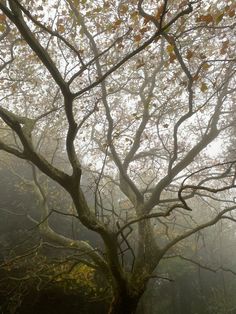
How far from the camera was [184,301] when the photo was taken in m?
18.0

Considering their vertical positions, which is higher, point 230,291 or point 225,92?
point 225,92

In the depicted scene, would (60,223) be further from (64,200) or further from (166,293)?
(166,293)

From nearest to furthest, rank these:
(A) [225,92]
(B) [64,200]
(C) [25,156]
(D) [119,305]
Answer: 1. (C) [25,156]
2. (D) [119,305]
3. (A) [225,92]
4. (B) [64,200]

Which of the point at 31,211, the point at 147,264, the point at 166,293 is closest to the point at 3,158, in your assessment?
the point at 31,211

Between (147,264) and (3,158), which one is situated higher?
(3,158)

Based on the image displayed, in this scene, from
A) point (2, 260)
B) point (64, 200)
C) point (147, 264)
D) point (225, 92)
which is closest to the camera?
point (147, 264)

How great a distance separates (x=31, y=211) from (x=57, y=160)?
3.85 metres

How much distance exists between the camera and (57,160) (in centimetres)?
1630

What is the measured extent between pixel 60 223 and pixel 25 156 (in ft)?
30.0

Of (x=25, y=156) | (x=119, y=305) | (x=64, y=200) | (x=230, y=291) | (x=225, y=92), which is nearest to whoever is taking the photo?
(x=25, y=156)

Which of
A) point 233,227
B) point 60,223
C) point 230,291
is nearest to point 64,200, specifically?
point 60,223

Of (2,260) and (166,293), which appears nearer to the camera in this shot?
(2,260)

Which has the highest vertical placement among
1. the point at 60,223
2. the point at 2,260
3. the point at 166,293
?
the point at 60,223

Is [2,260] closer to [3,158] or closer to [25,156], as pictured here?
[3,158]
